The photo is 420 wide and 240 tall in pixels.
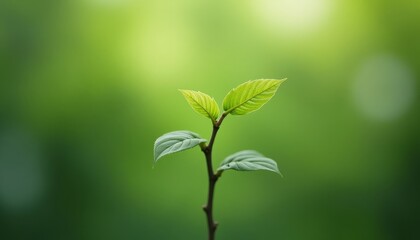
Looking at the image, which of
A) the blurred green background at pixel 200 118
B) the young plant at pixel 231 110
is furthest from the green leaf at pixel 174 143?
the blurred green background at pixel 200 118

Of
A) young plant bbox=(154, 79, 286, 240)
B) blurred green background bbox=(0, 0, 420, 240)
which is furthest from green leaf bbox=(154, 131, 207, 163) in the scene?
blurred green background bbox=(0, 0, 420, 240)

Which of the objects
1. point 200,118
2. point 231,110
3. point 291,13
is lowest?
point 200,118

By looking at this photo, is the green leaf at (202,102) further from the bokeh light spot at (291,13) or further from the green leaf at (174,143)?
the bokeh light spot at (291,13)

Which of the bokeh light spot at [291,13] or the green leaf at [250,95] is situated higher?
the bokeh light spot at [291,13]

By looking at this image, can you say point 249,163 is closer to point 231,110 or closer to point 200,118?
point 231,110

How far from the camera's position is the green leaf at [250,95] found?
1.97ft

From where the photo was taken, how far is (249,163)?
59cm

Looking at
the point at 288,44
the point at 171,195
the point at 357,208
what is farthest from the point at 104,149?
the point at 357,208

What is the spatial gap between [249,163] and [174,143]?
10 cm

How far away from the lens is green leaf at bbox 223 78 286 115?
1.97 feet

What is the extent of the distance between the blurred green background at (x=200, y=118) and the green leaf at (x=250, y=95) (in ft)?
1.76

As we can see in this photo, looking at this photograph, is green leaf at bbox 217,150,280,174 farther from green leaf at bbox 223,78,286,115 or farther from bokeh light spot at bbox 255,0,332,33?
bokeh light spot at bbox 255,0,332,33

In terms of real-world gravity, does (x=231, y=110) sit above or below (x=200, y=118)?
above

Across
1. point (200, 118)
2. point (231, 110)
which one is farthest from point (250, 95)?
point (200, 118)
